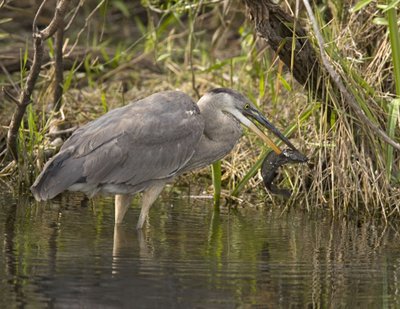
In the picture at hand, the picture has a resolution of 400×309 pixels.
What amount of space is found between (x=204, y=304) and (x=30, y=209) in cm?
278

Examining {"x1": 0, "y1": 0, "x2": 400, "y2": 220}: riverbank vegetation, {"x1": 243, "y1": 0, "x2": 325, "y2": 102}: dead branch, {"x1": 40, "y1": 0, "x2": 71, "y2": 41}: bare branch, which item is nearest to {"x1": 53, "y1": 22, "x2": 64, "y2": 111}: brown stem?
{"x1": 0, "y1": 0, "x2": 400, "y2": 220}: riverbank vegetation

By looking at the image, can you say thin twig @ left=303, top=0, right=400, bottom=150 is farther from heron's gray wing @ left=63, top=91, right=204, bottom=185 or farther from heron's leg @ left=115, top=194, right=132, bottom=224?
heron's leg @ left=115, top=194, right=132, bottom=224

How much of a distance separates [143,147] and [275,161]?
101 centimetres

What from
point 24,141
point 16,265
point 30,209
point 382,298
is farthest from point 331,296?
point 24,141

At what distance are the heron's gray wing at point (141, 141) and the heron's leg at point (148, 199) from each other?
106mm

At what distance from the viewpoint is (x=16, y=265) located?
5773 millimetres

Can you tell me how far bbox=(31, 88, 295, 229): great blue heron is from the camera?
23.0 ft

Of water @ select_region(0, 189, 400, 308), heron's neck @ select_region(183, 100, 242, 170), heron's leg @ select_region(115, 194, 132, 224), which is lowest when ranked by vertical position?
water @ select_region(0, 189, 400, 308)

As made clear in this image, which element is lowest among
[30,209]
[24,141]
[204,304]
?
[204,304]

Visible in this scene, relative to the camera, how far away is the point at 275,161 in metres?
7.73

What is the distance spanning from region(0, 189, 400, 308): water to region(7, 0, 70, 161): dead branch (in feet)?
1.70

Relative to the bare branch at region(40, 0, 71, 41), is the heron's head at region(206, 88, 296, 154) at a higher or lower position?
lower

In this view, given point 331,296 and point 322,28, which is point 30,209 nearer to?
point 322,28

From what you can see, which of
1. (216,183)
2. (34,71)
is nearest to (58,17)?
(34,71)
